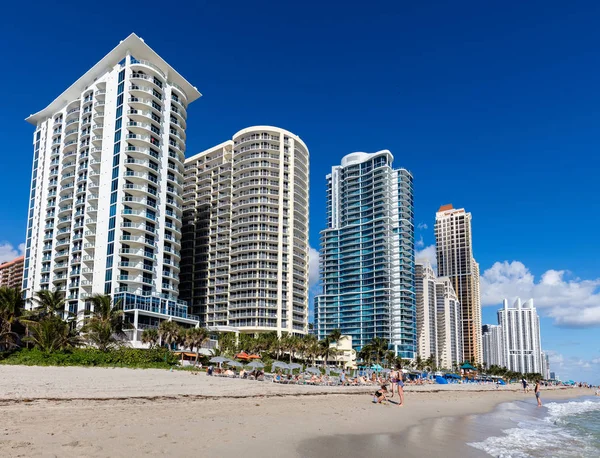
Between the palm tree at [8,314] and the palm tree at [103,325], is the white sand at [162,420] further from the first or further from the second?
the palm tree at [8,314]

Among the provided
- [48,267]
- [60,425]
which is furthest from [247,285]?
[60,425]

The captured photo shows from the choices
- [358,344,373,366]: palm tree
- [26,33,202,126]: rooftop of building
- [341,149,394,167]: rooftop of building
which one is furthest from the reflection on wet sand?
[341,149,394,167]: rooftop of building

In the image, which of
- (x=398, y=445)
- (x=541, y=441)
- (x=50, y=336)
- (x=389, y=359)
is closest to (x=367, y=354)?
(x=389, y=359)

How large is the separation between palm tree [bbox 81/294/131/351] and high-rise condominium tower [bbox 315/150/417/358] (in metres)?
104

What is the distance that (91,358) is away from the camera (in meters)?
43.8

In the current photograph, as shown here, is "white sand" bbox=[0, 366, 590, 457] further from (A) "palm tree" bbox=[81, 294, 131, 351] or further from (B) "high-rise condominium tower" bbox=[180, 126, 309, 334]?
(B) "high-rise condominium tower" bbox=[180, 126, 309, 334]

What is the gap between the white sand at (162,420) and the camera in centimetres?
1260

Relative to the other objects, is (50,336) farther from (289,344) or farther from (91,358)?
(289,344)

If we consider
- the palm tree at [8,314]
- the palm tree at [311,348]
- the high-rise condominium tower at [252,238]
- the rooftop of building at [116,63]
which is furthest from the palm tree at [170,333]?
the rooftop of building at [116,63]

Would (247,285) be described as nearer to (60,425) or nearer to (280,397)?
(280,397)

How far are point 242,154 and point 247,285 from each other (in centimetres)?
2801

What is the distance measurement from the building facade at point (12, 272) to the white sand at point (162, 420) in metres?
159

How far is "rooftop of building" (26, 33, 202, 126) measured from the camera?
272 ft

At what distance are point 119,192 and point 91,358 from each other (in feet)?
128
